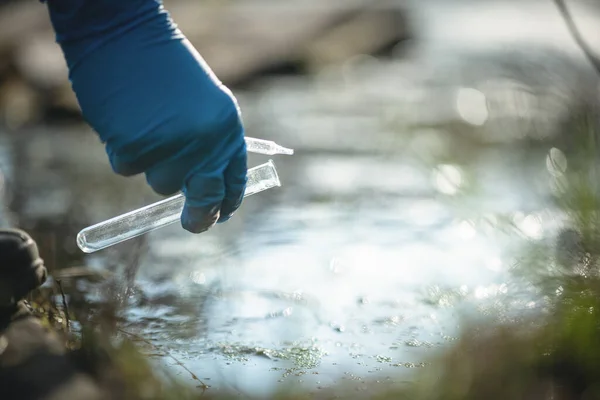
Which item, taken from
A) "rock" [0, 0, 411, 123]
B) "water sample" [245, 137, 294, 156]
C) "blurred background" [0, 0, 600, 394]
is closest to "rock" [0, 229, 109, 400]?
"blurred background" [0, 0, 600, 394]

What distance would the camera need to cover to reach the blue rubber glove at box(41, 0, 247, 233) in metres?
2.25

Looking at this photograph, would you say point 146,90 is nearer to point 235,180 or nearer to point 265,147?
point 235,180

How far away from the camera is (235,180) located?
2.43 m

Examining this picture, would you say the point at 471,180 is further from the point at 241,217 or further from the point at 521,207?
the point at 241,217

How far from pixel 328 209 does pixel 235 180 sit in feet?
6.87

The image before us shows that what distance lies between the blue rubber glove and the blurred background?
359 mm

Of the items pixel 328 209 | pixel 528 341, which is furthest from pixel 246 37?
pixel 528 341

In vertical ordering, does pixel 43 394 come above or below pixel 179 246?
above

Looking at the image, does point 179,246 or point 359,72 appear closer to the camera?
point 179,246

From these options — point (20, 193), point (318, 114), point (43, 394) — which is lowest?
point (318, 114)

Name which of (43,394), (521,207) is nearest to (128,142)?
(43,394)

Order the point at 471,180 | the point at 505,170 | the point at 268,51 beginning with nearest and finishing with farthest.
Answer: the point at 471,180
the point at 505,170
the point at 268,51

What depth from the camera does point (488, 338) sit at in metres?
2.11

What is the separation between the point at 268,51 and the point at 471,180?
252 inches
